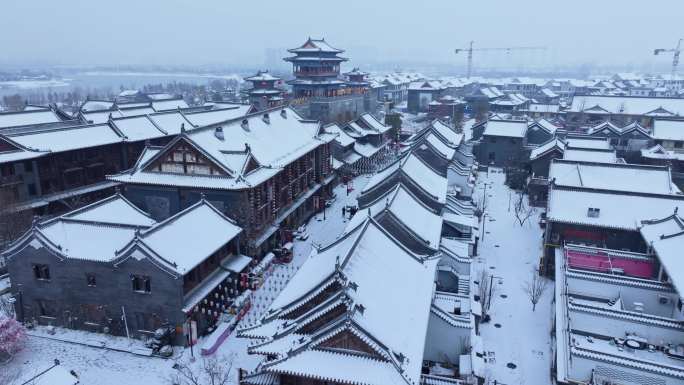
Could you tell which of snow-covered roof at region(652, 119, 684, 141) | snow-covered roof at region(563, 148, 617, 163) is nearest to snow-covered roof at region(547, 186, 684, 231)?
snow-covered roof at region(563, 148, 617, 163)

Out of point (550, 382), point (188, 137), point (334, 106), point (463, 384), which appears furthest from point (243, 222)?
point (334, 106)

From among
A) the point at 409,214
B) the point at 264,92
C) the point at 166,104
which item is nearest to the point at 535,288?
the point at 409,214

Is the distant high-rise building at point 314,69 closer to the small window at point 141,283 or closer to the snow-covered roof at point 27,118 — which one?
the snow-covered roof at point 27,118

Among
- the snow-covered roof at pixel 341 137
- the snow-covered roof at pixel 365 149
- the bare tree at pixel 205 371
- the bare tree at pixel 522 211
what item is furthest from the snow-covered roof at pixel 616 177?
the bare tree at pixel 205 371

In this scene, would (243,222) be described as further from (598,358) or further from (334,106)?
(334,106)

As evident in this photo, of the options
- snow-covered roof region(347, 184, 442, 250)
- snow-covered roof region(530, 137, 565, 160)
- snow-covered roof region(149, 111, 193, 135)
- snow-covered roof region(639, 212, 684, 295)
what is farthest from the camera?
snow-covered roof region(149, 111, 193, 135)

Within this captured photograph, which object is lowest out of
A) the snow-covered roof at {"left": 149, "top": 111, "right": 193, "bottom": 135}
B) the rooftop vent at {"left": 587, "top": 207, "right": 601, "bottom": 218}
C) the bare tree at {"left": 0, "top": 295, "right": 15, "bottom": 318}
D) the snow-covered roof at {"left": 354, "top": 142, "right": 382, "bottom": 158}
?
the bare tree at {"left": 0, "top": 295, "right": 15, "bottom": 318}

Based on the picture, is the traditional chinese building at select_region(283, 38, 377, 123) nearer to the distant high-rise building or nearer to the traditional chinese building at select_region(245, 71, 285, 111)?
the distant high-rise building
